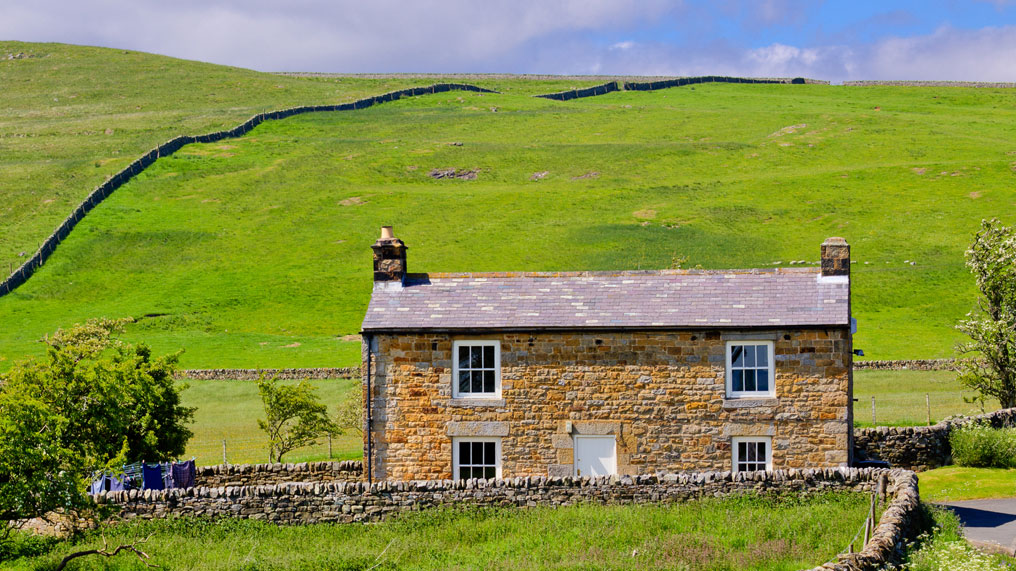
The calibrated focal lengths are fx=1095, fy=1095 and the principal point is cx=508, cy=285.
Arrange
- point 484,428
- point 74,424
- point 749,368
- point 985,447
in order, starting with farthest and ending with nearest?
point 985,447
point 484,428
point 749,368
point 74,424

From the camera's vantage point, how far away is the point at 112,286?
279ft

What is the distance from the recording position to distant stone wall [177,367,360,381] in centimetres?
5922

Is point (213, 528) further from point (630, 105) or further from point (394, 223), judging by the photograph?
point (630, 105)

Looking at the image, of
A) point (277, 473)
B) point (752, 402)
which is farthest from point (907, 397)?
point (277, 473)

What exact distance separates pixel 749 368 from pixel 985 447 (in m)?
8.90

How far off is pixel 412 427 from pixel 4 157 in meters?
114

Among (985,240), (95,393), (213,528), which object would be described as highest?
(985,240)

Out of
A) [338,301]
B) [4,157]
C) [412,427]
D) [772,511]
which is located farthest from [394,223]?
[772,511]

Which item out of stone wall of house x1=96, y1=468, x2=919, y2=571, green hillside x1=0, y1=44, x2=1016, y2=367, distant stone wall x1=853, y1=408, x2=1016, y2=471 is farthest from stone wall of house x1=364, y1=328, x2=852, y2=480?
green hillside x1=0, y1=44, x2=1016, y2=367

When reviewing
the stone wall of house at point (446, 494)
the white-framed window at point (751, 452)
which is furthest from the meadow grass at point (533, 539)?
the white-framed window at point (751, 452)

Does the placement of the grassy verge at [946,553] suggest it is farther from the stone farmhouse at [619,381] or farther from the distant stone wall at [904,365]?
the distant stone wall at [904,365]

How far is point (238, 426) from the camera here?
155ft

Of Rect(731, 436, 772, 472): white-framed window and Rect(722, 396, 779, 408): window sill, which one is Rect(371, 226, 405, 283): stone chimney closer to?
Rect(722, 396, 779, 408): window sill

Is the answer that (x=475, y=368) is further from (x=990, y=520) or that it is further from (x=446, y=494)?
(x=990, y=520)
